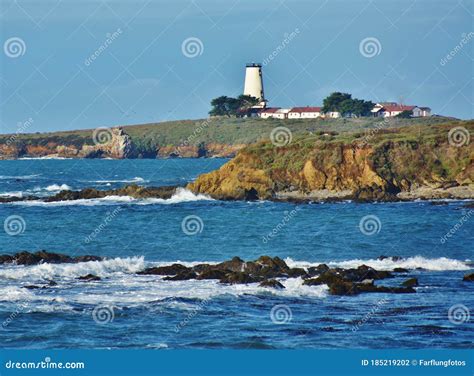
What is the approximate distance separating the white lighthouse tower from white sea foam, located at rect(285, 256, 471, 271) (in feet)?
423

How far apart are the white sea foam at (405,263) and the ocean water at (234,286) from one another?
80mm

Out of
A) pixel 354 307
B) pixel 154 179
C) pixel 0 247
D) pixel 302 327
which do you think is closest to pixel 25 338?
pixel 302 327

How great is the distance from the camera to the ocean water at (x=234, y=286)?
26141mm

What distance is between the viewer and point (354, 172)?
69.9 metres

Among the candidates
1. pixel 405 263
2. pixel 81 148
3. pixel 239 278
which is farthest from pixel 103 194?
pixel 81 148

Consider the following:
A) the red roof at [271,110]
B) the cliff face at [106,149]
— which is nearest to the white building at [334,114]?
the red roof at [271,110]

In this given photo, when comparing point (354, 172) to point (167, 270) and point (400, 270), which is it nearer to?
point (400, 270)

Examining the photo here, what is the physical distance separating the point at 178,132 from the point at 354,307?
16610cm

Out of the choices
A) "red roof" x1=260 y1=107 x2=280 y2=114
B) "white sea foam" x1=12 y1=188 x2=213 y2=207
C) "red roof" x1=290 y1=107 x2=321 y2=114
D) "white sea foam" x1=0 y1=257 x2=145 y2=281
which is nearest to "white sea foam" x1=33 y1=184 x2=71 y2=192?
"white sea foam" x1=12 y1=188 x2=213 y2=207

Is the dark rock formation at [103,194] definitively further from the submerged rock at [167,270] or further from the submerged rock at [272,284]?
the submerged rock at [272,284]

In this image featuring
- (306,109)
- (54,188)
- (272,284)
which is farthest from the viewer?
(306,109)

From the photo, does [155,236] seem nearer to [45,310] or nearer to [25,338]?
[45,310]

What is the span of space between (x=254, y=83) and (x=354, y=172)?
106538 millimetres

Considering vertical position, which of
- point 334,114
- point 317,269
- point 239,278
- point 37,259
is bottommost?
point 239,278
